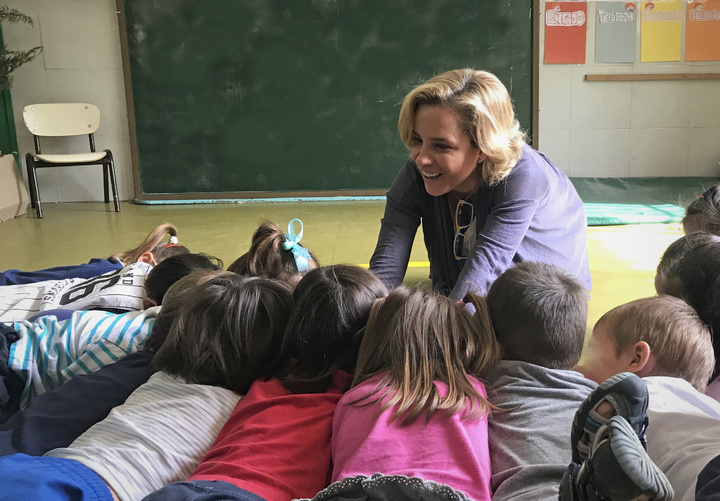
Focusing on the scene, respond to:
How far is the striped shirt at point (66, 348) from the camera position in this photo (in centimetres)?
150

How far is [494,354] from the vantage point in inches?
46.2

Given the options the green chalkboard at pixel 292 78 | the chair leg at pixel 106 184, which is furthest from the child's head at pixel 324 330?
the chair leg at pixel 106 184

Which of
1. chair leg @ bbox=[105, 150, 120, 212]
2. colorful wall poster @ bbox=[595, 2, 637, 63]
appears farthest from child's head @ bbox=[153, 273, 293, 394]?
→ colorful wall poster @ bbox=[595, 2, 637, 63]

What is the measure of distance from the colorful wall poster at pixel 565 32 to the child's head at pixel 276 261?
13.8 ft

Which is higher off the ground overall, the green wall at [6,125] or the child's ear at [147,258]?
the green wall at [6,125]

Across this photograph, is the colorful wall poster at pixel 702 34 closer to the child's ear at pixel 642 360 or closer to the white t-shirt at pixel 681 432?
the child's ear at pixel 642 360

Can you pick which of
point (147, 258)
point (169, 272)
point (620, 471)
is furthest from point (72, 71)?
point (620, 471)

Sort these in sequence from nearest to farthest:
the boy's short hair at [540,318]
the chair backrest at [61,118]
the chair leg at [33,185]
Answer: the boy's short hair at [540,318] → the chair leg at [33,185] → the chair backrest at [61,118]

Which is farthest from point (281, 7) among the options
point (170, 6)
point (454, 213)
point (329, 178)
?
point (454, 213)

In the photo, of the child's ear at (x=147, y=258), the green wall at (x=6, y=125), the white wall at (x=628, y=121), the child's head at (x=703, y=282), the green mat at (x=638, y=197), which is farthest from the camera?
the white wall at (x=628, y=121)

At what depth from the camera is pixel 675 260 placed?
1.55 meters

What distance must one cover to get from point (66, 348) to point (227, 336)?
50 cm

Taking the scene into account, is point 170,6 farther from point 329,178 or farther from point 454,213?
point 454,213

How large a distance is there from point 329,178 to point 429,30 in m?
1.45
